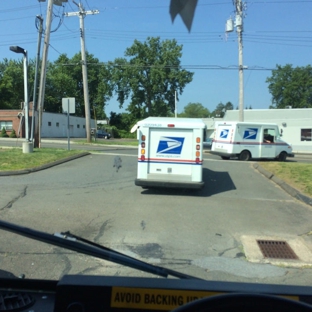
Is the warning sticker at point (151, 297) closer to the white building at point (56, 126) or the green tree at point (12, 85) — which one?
the white building at point (56, 126)

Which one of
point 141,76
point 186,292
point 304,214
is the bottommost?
point 304,214

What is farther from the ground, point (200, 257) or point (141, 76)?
point (141, 76)

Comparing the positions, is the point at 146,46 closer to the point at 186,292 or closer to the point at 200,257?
the point at 200,257

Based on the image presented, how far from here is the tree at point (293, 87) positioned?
252ft

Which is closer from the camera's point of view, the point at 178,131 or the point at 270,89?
the point at 178,131

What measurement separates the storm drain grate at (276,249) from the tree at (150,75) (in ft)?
64.5

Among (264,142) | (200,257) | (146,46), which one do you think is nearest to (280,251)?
(200,257)

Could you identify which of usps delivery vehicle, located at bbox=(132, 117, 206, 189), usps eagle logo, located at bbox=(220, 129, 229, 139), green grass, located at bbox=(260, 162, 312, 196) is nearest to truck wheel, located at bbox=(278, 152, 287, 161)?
usps eagle logo, located at bbox=(220, 129, 229, 139)

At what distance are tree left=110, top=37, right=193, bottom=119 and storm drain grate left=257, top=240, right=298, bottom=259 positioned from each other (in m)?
19.7

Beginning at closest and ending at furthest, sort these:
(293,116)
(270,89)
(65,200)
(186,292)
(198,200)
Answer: (186,292) < (65,200) < (198,200) < (293,116) < (270,89)

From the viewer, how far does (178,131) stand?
37.2 ft

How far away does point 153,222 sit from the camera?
26.3ft

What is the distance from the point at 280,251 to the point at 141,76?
3860 cm

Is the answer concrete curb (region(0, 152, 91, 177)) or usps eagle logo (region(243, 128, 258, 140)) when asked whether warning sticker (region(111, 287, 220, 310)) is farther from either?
usps eagle logo (region(243, 128, 258, 140))
